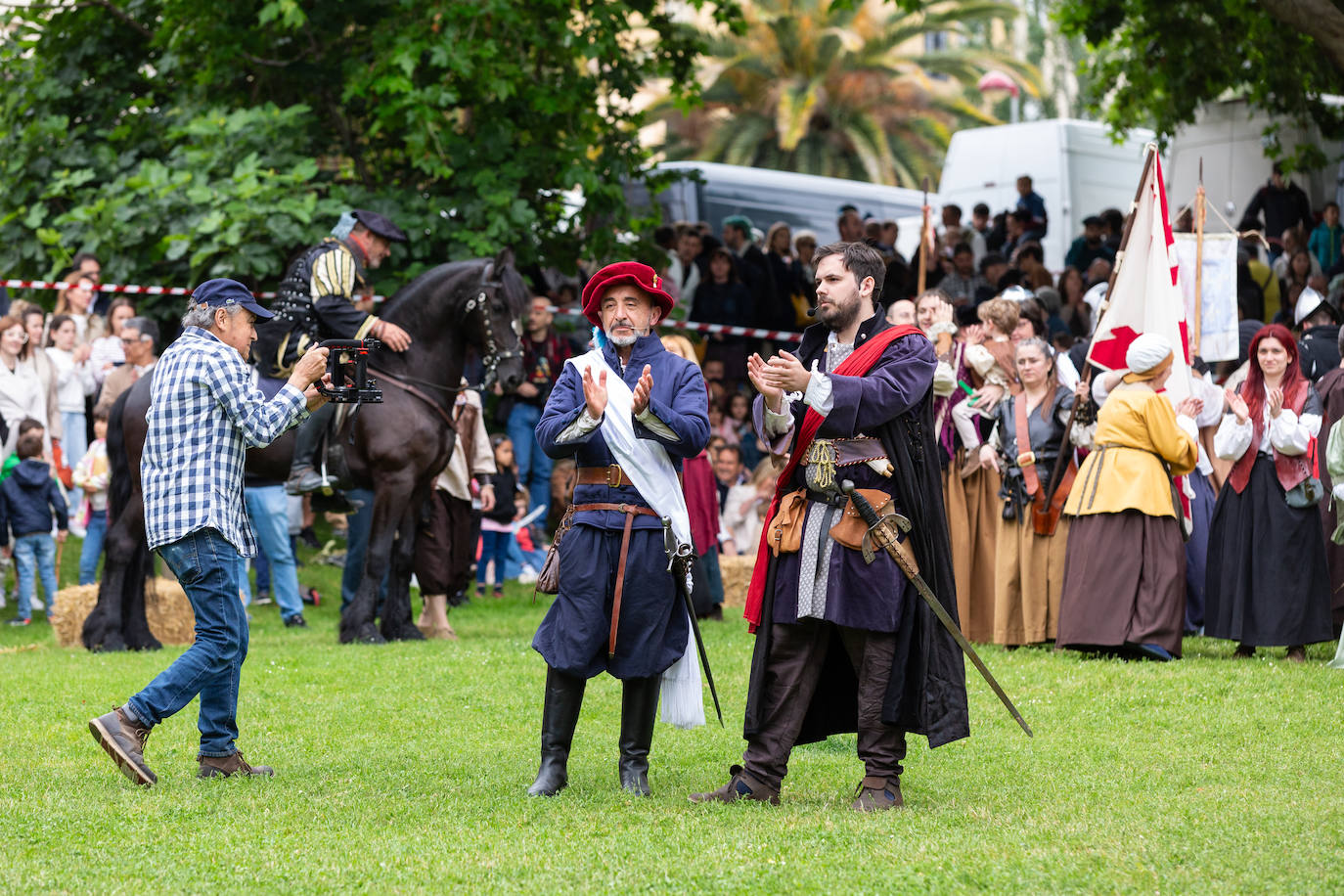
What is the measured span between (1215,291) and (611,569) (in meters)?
8.03

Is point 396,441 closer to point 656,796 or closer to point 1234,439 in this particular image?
point 656,796

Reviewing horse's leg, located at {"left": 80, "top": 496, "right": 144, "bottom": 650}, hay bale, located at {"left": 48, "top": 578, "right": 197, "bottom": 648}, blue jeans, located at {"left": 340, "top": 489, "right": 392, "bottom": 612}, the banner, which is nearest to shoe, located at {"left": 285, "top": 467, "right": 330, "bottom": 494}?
blue jeans, located at {"left": 340, "top": 489, "right": 392, "bottom": 612}

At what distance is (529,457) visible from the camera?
1575cm

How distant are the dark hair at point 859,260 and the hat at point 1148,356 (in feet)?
13.7

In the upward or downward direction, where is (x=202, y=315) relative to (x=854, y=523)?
upward

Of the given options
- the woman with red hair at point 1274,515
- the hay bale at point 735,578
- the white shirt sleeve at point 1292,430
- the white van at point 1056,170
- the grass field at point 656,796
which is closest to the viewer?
the grass field at point 656,796

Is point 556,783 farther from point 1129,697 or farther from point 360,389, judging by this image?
point 1129,697

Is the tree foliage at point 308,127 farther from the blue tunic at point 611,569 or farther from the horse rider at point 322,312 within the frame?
the blue tunic at point 611,569

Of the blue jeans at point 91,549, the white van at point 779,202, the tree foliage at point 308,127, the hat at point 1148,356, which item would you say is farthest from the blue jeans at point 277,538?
the white van at point 779,202

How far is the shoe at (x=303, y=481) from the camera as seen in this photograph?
11617 mm

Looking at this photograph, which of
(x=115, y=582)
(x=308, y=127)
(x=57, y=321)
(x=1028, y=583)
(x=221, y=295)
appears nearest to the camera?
(x=221, y=295)

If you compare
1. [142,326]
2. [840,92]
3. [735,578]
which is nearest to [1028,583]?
[735,578]

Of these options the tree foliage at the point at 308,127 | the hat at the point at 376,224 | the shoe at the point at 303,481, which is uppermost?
the tree foliage at the point at 308,127

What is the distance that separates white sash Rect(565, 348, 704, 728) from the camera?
22.7 ft
